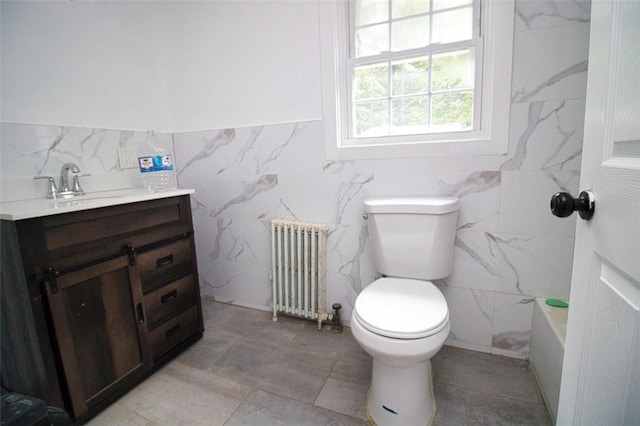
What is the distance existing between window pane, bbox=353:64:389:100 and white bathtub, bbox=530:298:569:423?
1352mm

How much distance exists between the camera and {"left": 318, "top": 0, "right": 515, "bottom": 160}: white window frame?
4.59 ft

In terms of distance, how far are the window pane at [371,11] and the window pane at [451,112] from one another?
0.54 metres

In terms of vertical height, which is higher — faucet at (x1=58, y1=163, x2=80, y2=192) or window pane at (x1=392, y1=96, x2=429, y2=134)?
window pane at (x1=392, y1=96, x2=429, y2=134)

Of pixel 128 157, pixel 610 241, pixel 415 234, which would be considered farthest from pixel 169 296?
pixel 610 241

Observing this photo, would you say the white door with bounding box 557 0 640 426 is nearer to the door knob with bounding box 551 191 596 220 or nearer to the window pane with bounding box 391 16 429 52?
the door knob with bounding box 551 191 596 220

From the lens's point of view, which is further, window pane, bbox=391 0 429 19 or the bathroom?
window pane, bbox=391 0 429 19

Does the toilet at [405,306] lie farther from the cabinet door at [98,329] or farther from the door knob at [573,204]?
the cabinet door at [98,329]

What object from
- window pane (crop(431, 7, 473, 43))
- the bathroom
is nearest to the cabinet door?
the bathroom

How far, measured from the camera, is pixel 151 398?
139 cm

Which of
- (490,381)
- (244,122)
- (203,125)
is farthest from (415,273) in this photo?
(203,125)

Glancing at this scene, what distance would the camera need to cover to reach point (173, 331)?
164 centimetres

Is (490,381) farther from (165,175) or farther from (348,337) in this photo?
(165,175)

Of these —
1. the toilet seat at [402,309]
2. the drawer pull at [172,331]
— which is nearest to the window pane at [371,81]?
the toilet seat at [402,309]

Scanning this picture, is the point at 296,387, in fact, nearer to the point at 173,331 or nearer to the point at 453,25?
the point at 173,331
